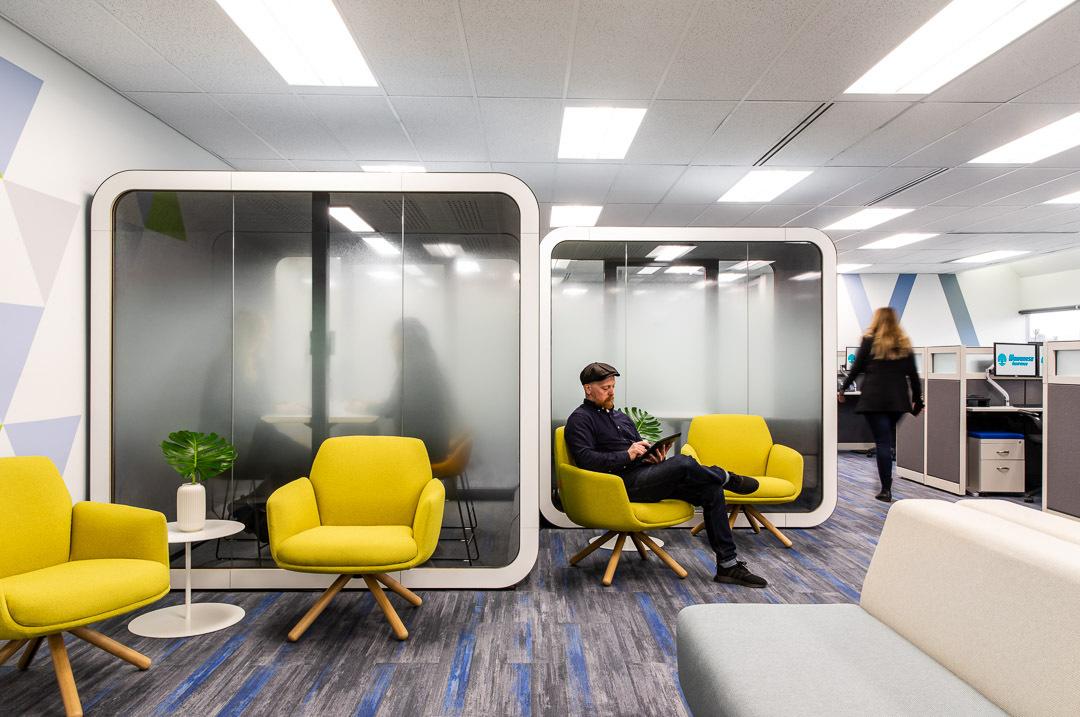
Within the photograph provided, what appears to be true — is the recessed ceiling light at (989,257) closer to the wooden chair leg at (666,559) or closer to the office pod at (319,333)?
the wooden chair leg at (666,559)

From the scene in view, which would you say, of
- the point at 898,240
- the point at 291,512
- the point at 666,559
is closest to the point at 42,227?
the point at 291,512

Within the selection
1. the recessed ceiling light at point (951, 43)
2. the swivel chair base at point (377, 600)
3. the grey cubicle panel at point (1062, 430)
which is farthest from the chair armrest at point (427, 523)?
the grey cubicle panel at point (1062, 430)

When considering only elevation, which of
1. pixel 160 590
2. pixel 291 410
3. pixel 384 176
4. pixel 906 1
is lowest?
pixel 160 590

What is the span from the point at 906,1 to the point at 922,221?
5670 millimetres

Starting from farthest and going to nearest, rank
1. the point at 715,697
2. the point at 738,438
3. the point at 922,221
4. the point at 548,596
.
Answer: the point at 922,221 → the point at 738,438 → the point at 548,596 → the point at 715,697

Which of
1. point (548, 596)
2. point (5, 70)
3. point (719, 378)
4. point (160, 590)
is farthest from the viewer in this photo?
point (719, 378)

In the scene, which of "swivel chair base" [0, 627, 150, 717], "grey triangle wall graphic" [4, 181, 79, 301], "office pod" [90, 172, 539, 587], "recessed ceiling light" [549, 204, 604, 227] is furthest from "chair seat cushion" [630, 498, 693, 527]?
"recessed ceiling light" [549, 204, 604, 227]

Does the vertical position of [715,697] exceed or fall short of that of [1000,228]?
it falls short

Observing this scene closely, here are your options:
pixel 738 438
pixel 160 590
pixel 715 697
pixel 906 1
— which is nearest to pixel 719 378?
pixel 738 438

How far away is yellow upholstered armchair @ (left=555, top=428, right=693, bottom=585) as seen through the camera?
3.69 metres

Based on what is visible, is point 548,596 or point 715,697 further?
point 548,596

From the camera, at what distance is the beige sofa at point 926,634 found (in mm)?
1403

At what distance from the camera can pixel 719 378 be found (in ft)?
16.8

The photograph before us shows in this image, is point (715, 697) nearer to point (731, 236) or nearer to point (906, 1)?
point (906, 1)
